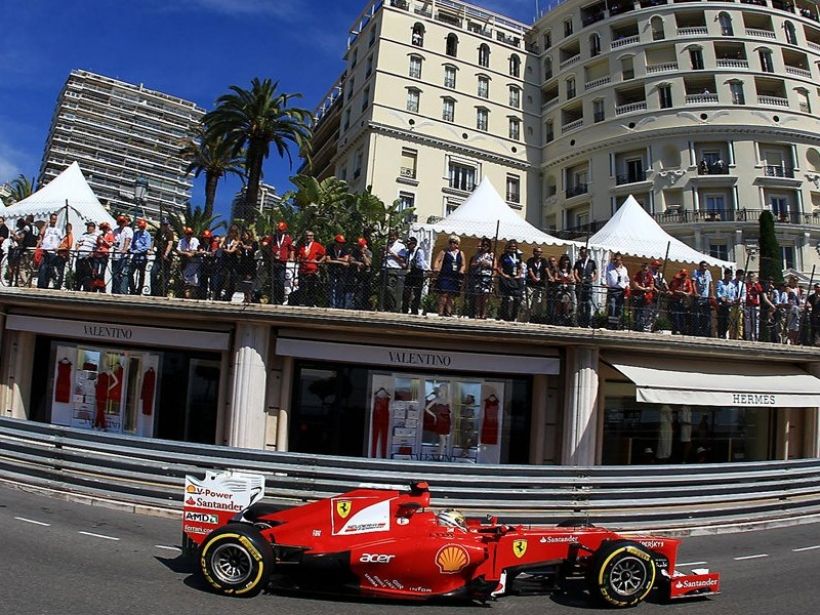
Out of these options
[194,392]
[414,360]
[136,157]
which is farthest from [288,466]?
[136,157]

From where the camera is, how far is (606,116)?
161 ft

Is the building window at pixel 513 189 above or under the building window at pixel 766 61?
under

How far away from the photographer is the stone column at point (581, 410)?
44.3 ft

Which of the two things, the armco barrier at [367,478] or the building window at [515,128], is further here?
the building window at [515,128]

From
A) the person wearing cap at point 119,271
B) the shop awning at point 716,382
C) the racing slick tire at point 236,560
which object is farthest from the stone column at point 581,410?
the person wearing cap at point 119,271

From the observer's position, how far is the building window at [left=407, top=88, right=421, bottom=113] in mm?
48219

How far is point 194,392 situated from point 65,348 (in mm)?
3644

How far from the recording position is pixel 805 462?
12.6m

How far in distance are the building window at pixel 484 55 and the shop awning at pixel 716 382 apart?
4211cm

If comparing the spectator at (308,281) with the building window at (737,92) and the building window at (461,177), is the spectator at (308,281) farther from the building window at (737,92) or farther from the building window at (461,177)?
the building window at (737,92)

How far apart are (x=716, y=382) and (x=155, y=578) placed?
40.1 feet

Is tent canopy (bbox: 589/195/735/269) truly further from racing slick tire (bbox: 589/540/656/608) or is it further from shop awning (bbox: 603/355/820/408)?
racing slick tire (bbox: 589/540/656/608)

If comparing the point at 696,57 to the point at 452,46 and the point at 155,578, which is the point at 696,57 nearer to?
the point at 452,46

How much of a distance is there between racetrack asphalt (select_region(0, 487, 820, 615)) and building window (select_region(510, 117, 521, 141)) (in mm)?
46577
